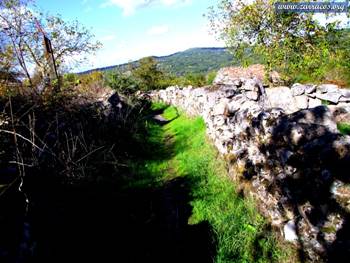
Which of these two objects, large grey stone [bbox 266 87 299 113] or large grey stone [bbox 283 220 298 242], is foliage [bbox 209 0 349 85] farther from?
large grey stone [bbox 283 220 298 242]

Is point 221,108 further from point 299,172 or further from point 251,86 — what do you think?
point 299,172

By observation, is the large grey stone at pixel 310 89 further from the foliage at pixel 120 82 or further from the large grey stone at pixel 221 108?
the foliage at pixel 120 82

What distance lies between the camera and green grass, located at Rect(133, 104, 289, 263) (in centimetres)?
471

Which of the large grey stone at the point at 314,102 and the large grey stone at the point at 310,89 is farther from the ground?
the large grey stone at the point at 310,89

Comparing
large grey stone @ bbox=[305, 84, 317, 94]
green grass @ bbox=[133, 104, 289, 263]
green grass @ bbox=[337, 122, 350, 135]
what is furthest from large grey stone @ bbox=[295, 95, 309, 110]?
green grass @ bbox=[133, 104, 289, 263]

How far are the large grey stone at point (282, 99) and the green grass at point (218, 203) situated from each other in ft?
10.8

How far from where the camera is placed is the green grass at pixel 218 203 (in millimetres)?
4707

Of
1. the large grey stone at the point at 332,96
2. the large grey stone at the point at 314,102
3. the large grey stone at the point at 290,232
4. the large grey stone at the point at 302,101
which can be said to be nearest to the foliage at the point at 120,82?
the large grey stone at the point at 302,101

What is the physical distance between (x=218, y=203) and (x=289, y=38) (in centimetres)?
1357

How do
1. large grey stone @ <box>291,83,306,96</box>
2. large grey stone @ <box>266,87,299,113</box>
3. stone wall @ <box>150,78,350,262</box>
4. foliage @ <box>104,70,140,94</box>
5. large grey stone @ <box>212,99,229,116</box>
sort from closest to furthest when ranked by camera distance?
1. stone wall @ <box>150,78,350,262</box>
2. large grey stone @ <box>212,99,229,116</box>
3. large grey stone @ <box>266,87,299,113</box>
4. large grey stone @ <box>291,83,306,96</box>
5. foliage @ <box>104,70,140,94</box>

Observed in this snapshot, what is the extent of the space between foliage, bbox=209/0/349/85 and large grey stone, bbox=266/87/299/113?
16.5 ft

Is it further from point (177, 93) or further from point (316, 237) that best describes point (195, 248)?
point (177, 93)

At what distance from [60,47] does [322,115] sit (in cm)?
2286

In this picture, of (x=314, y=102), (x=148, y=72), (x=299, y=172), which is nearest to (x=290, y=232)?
(x=299, y=172)
